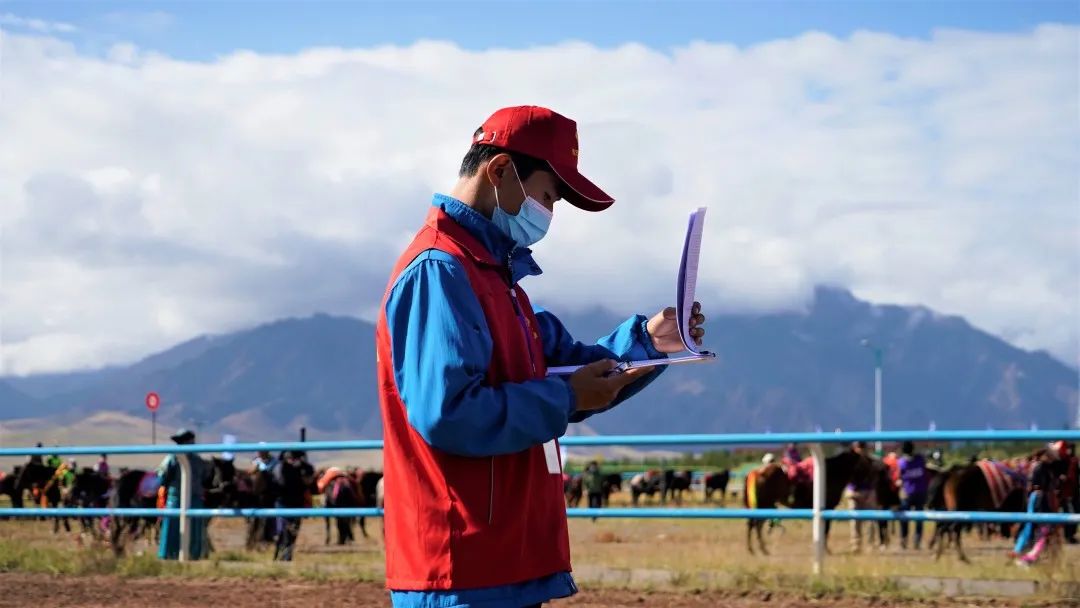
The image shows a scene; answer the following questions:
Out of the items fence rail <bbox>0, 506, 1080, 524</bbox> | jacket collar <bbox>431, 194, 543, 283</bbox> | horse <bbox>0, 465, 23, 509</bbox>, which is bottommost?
horse <bbox>0, 465, 23, 509</bbox>

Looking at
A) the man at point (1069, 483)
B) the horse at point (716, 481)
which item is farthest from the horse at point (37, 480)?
the horse at point (716, 481)

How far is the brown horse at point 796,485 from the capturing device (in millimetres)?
19281

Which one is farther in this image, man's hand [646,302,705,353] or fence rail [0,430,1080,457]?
fence rail [0,430,1080,457]

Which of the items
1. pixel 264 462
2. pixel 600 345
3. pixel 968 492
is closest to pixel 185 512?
pixel 264 462

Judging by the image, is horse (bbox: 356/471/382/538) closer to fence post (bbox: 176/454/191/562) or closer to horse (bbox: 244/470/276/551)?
horse (bbox: 244/470/276/551)

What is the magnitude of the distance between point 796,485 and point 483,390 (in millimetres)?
18804

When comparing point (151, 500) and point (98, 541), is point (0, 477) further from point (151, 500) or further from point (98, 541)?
point (98, 541)

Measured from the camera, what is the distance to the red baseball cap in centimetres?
320

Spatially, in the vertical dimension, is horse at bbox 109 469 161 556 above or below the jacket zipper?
below

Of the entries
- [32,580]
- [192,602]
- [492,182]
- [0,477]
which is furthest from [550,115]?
[0,477]

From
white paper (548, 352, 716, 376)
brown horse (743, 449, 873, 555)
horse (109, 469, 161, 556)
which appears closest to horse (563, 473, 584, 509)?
brown horse (743, 449, 873, 555)

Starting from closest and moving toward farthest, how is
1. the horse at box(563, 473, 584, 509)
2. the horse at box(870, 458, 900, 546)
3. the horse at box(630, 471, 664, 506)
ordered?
the horse at box(870, 458, 900, 546), the horse at box(563, 473, 584, 509), the horse at box(630, 471, 664, 506)

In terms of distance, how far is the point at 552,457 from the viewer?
324 centimetres

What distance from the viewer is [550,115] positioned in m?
3.24
